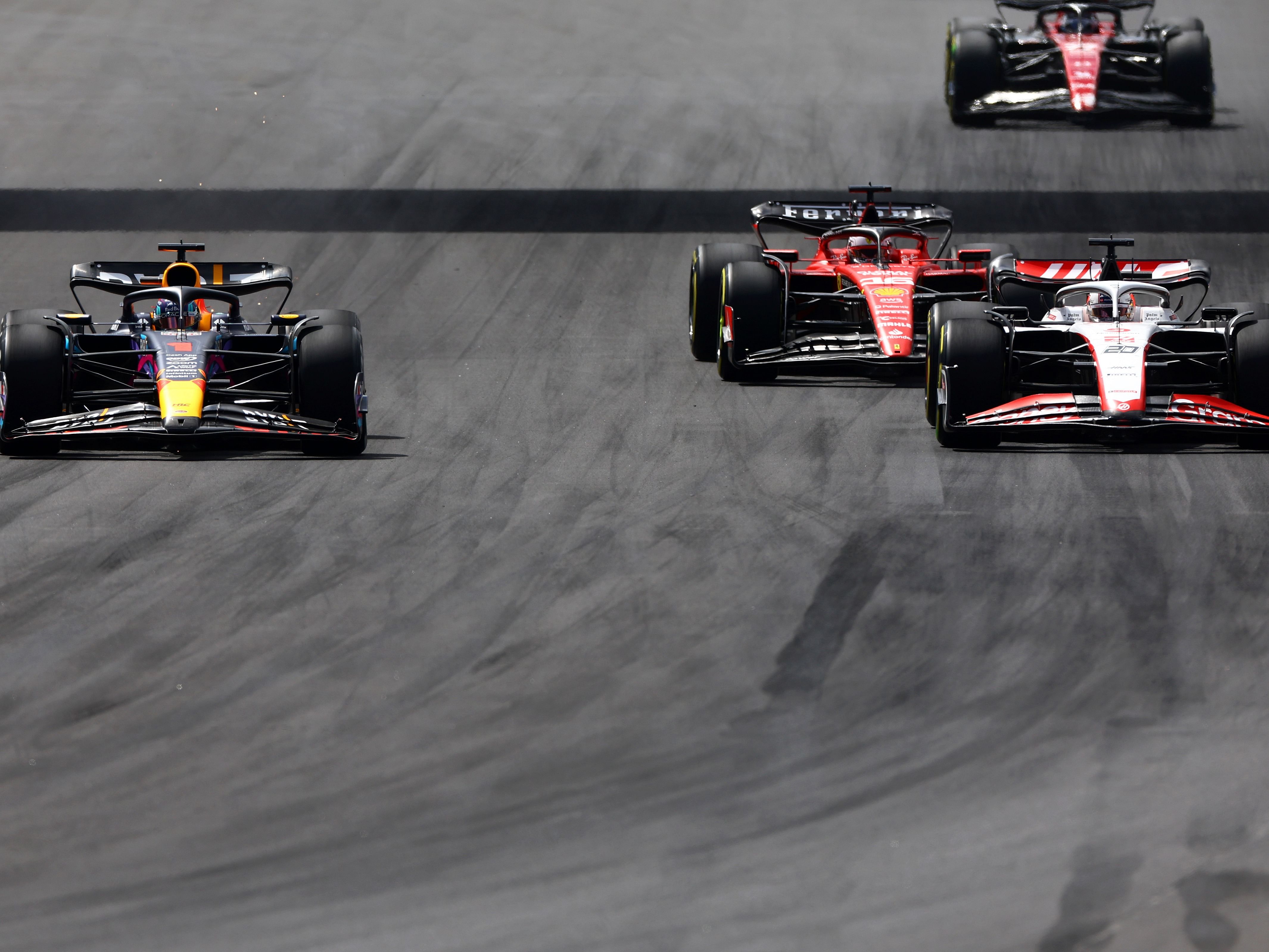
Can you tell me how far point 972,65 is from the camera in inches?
1143

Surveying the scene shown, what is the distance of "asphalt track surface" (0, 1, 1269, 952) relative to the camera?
8086 mm

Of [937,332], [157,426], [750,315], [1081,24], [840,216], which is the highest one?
[1081,24]

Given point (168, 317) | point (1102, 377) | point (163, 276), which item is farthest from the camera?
point (163, 276)

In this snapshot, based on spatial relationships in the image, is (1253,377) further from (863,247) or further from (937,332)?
(863,247)

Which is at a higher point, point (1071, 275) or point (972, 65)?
point (972, 65)

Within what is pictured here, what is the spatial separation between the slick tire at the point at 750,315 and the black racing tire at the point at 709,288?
1.34 feet

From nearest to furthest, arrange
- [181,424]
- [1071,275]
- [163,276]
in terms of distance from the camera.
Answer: [181,424] → [163,276] → [1071,275]

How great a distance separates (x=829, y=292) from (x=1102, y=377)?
3719 mm

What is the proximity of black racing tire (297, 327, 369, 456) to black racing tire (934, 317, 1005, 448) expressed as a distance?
14.0ft

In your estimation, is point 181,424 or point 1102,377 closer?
point 181,424

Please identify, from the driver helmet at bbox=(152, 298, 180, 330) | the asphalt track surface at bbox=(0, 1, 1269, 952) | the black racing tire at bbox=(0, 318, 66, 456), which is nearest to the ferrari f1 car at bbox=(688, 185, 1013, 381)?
the asphalt track surface at bbox=(0, 1, 1269, 952)

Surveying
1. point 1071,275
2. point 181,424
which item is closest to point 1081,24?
point 1071,275

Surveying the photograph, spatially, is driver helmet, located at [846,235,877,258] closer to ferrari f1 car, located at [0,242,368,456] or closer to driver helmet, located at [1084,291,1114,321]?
driver helmet, located at [1084,291,1114,321]

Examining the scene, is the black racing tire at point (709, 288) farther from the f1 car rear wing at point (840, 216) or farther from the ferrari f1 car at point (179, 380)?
the ferrari f1 car at point (179, 380)
